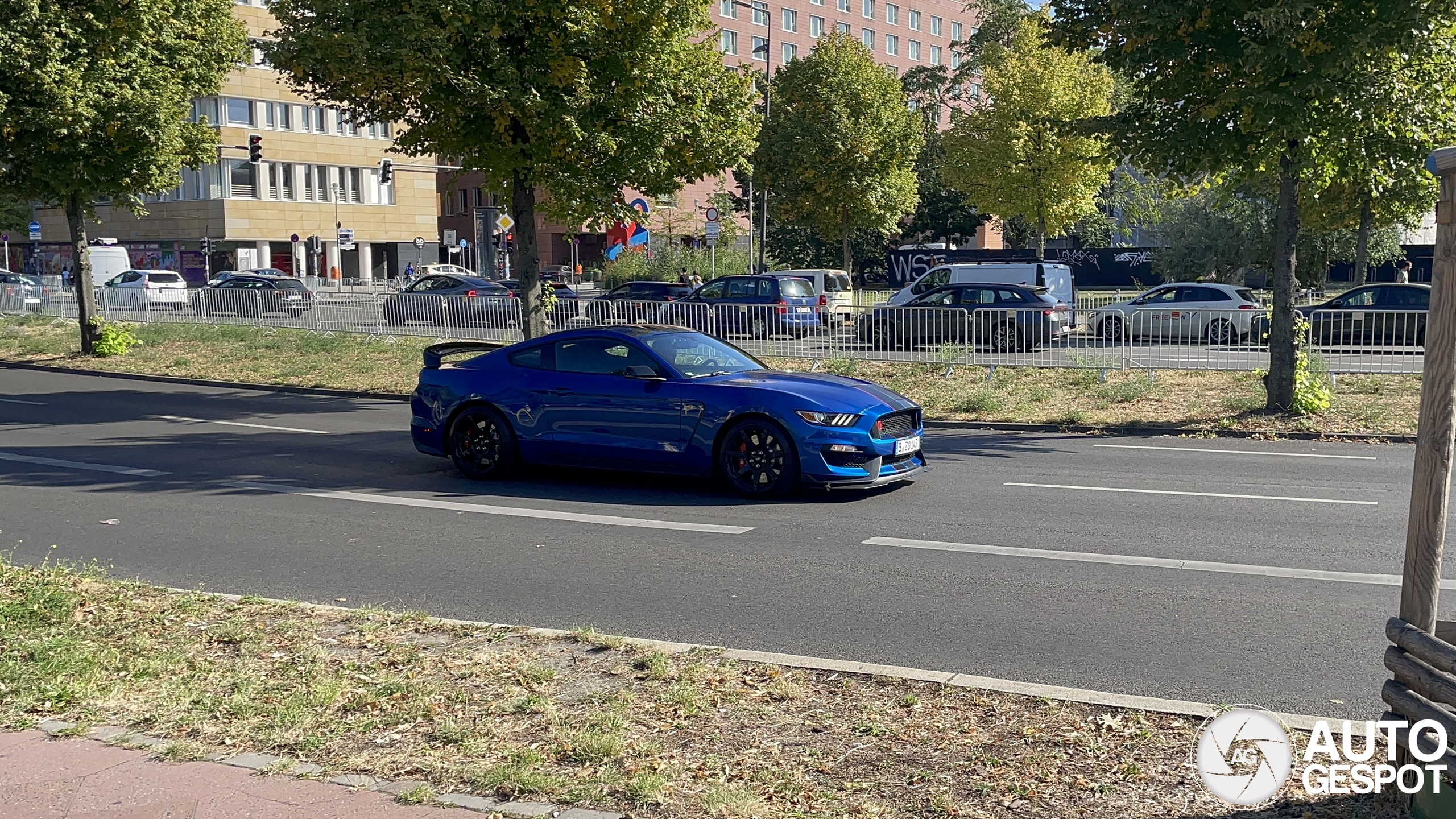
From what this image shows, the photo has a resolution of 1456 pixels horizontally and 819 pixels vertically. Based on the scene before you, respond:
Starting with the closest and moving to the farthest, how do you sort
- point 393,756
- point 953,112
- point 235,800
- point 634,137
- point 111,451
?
1. point 235,800
2. point 393,756
3. point 111,451
4. point 634,137
5. point 953,112

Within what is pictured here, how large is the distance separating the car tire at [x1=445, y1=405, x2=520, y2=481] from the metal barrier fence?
9382 millimetres

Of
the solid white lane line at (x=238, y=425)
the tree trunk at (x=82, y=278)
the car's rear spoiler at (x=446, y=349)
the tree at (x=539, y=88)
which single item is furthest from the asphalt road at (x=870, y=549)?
the tree trunk at (x=82, y=278)

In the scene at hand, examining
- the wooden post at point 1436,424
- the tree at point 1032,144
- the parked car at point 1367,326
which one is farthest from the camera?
the tree at point 1032,144

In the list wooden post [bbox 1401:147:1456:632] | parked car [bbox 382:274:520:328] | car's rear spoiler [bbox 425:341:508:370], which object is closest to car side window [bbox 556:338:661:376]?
car's rear spoiler [bbox 425:341:508:370]

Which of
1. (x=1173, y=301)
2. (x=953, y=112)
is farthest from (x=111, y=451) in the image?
(x=953, y=112)

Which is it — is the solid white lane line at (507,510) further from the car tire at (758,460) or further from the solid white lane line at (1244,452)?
the solid white lane line at (1244,452)

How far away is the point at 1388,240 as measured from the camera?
147 feet

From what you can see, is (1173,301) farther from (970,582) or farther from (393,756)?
(393,756)

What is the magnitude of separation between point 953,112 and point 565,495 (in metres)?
49.5

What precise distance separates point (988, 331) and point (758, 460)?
9.90m

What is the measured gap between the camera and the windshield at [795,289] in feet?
98.9

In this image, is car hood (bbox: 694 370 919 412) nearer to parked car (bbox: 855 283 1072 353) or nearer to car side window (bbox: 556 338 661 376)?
car side window (bbox: 556 338 661 376)

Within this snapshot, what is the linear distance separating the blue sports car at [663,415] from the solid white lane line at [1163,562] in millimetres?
1581

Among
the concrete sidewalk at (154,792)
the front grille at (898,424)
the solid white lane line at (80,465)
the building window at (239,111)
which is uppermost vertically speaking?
the building window at (239,111)
